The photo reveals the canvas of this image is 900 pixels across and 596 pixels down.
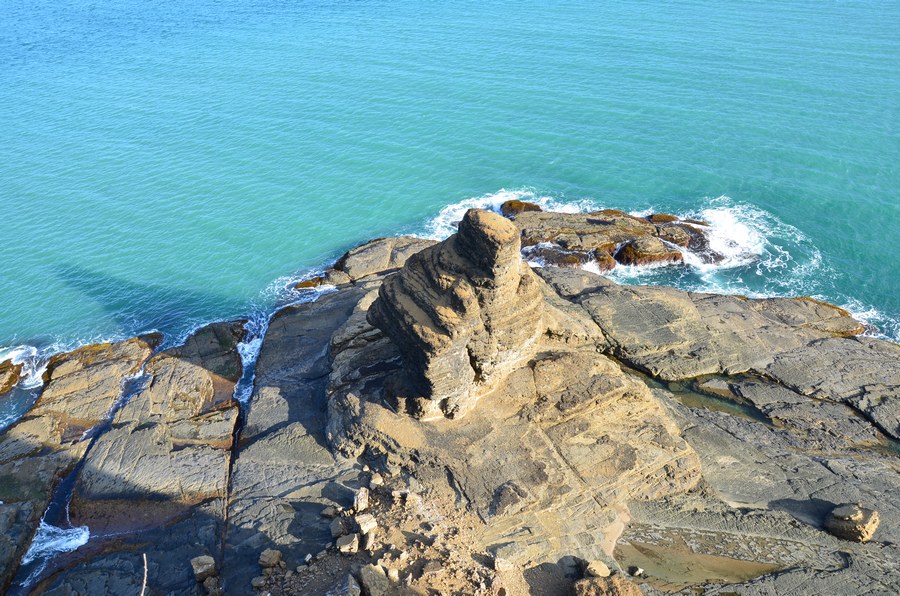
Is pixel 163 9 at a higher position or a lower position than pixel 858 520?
higher

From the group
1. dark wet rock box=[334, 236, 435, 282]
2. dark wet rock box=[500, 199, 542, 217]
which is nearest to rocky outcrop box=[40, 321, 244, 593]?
dark wet rock box=[334, 236, 435, 282]

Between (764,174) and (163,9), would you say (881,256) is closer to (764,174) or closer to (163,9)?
(764,174)

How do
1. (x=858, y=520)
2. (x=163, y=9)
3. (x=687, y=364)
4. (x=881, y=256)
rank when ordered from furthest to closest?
(x=163, y=9)
(x=881, y=256)
(x=687, y=364)
(x=858, y=520)

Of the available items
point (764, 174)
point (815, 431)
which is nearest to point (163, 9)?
point (764, 174)

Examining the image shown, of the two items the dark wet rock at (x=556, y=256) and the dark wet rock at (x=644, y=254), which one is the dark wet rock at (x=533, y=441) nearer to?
the dark wet rock at (x=556, y=256)

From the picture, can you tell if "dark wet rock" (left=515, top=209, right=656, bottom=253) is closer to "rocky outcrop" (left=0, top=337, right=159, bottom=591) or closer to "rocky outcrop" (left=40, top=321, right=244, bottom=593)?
"rocky outcrop" (left=40, top=321, right=244, bottom=593)

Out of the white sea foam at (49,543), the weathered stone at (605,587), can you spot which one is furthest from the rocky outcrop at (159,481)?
the weathered stone at (605,587)
